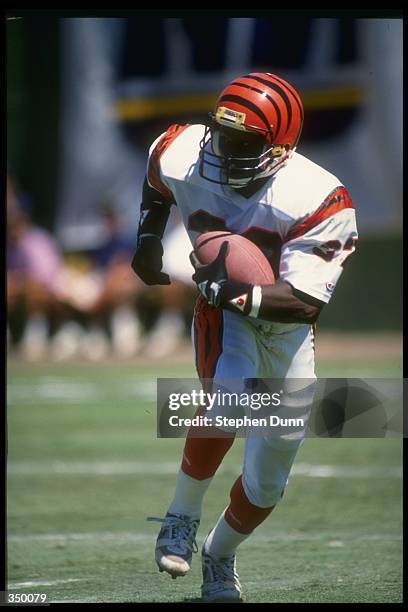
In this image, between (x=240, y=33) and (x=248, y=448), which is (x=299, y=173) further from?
(x=240, y=33)

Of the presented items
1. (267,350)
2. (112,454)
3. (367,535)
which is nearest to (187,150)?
(267,350)

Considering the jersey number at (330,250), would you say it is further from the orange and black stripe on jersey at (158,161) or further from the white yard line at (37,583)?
the white yard line at (37,583)

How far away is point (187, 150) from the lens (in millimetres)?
3637

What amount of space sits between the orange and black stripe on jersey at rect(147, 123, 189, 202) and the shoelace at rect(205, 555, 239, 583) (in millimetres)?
1131

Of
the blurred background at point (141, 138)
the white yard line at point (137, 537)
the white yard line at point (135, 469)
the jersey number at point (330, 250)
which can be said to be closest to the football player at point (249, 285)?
the jersey number at point (330, 250)

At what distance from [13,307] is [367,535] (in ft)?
21.1

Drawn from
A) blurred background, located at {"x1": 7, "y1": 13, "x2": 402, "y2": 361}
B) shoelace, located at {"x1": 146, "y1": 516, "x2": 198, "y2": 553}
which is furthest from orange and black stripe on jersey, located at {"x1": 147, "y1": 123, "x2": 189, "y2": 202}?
blurred background, located at {"x1": 7, "y1": 13, "x2": 402, "y2": 361}

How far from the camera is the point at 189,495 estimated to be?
356cm

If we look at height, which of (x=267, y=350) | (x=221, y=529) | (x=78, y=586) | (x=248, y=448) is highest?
(x=267, y=350)

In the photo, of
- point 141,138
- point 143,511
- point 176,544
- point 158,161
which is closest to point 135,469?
point 143,511

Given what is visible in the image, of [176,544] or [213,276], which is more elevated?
[213,276]

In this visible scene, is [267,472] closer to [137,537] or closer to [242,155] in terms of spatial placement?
[242,155]

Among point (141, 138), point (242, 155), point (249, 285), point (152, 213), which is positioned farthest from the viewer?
point (141, 138)

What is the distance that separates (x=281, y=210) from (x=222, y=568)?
110 cm
